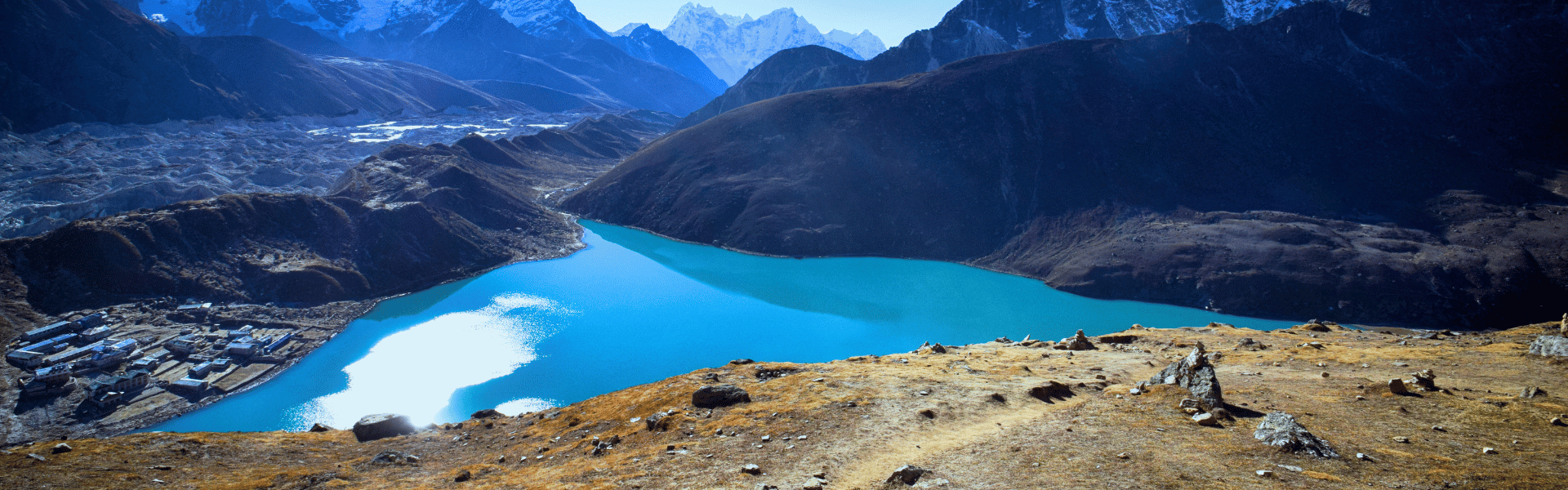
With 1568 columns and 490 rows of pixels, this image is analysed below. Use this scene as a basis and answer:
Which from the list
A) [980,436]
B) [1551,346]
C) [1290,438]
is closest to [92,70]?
[980,436]

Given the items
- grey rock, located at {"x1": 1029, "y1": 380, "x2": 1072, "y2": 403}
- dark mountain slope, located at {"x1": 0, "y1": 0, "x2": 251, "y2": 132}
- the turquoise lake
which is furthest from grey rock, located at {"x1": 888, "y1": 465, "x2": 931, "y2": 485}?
dark mountain slope, located at {"x1": 0, "y1": 0, "x2": 251, "y2": 132}

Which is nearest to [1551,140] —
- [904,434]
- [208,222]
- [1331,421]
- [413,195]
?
[1331,421]

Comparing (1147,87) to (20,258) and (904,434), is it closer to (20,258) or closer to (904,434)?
(904,434)

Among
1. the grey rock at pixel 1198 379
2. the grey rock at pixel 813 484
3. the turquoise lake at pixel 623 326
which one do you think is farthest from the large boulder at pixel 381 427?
the grey rock at pixel 1198 379

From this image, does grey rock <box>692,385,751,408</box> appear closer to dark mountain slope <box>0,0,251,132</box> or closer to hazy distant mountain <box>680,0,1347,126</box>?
hazy distant mountain <box>680,0,1347,126</box>

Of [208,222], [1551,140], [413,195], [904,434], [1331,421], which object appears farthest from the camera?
Result: [413,195]

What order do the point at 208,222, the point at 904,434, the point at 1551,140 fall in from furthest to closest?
the point at 1551,140, the point at 208,222, the point at 904,434

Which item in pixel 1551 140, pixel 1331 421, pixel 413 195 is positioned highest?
pixel 1551 140

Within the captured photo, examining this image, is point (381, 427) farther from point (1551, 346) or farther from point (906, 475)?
point (1551, 346)
